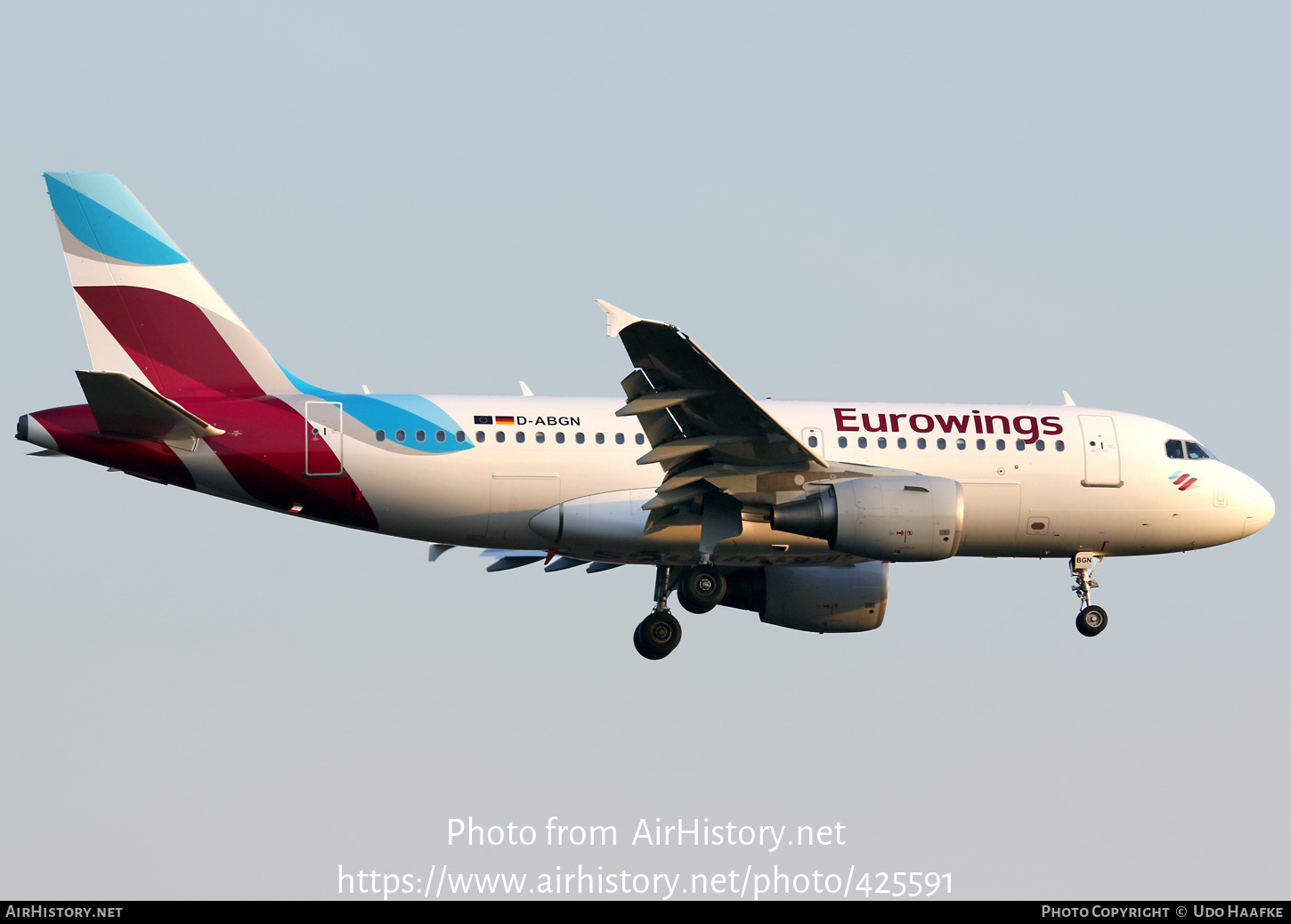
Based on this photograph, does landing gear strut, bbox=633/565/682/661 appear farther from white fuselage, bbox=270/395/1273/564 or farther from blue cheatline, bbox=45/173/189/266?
blue cheatline, bbox=45/173/189/266

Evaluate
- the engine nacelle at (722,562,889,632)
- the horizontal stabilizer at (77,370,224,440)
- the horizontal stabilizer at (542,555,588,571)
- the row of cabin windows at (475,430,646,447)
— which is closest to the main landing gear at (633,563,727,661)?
the engine nacelle at (722,562,889,632)

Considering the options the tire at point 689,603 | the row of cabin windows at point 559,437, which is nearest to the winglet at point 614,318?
the row of cabin windows at point 559,437

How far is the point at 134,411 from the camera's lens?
83.9ft

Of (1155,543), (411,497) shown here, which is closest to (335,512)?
(411,497)

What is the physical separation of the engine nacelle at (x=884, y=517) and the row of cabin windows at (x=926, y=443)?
2228mm

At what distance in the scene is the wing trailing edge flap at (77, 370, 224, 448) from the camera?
981 inches

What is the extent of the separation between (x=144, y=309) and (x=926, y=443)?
14.4 metres

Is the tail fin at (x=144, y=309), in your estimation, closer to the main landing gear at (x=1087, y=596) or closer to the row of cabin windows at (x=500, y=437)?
the row of cabin windows at (x=500, y=437)

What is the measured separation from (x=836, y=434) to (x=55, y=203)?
48.2 ft

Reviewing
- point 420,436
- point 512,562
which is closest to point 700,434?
point 420,436

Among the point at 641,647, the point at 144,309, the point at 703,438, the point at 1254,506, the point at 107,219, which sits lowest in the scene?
the point at 641,647

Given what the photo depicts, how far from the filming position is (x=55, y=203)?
27.8 metres

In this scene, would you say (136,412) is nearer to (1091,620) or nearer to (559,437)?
(559,437)

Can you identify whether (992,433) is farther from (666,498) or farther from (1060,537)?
(666,498)
